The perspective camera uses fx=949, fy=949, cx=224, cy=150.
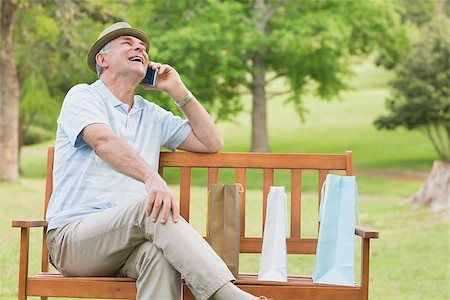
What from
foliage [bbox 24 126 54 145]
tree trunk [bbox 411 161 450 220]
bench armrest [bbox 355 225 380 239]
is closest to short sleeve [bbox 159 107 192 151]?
bench armrest [bbox 355 225 380 239]

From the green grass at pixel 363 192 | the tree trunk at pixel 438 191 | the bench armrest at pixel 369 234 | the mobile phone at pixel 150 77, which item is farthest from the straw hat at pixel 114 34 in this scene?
the tree trunk at pixel 438 191

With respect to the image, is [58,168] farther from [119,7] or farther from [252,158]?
[119,7]

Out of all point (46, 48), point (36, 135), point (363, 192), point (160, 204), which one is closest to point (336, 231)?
point (160, 204)

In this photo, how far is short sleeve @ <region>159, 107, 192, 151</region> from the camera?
4.82 metres

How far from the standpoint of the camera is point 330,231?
455cm

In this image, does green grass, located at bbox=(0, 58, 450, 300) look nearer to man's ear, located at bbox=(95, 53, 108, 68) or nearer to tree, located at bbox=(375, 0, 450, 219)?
tree, located at bbox=(375, 0, 450, 219)

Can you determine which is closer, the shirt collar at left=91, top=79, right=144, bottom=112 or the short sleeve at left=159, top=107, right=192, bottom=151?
the shirt collar at left=91, top=79, right=144, bottom=112

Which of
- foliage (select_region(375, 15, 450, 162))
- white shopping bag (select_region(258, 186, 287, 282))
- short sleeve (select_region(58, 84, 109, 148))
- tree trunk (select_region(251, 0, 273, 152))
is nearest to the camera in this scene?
short sleeve (select_region(58, 84, 109, 148))

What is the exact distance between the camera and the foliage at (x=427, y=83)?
89.2ft

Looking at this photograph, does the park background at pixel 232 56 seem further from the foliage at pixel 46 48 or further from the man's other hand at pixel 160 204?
the man's other hand at pixel 160 204

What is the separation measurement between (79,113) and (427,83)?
77.9 feet

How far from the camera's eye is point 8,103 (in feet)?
70.4

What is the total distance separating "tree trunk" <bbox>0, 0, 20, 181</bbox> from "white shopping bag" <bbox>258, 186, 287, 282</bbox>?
17258 millimetres

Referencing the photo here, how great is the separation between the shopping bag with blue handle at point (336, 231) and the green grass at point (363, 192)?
288 centimetres
